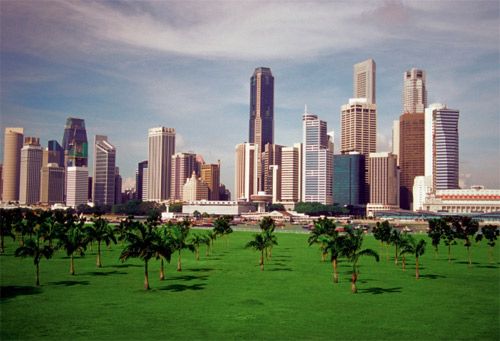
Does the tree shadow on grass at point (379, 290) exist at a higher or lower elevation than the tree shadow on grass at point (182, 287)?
higher

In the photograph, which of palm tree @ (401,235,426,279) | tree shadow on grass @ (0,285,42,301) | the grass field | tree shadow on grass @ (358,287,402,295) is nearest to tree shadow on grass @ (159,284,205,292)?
the grass field

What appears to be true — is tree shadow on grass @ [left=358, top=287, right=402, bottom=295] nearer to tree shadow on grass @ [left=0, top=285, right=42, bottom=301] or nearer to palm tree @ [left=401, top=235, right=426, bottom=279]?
palm tree @ [left=401, top=235, right=426, bottom=279]

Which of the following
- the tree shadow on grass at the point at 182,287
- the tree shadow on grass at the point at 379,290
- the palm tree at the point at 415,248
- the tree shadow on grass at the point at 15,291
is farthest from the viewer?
the palm tree at the point at 415,248

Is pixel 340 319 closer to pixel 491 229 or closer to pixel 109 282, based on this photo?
pixel 109 282

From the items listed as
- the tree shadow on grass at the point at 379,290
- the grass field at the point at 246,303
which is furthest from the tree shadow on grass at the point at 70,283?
the tree shadow on grass at the point at 379,290

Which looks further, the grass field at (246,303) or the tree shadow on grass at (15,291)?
the tree shadow on grass at (15,291)

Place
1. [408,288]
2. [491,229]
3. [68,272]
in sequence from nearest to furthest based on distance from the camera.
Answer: [408,288] → [68,272] → [491,229]

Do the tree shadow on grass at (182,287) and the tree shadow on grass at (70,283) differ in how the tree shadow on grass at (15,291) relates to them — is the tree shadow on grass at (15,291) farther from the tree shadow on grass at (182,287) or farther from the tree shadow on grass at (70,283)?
the tree shadow on grass at (182,287)

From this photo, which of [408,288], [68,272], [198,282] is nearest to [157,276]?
[198,282]
